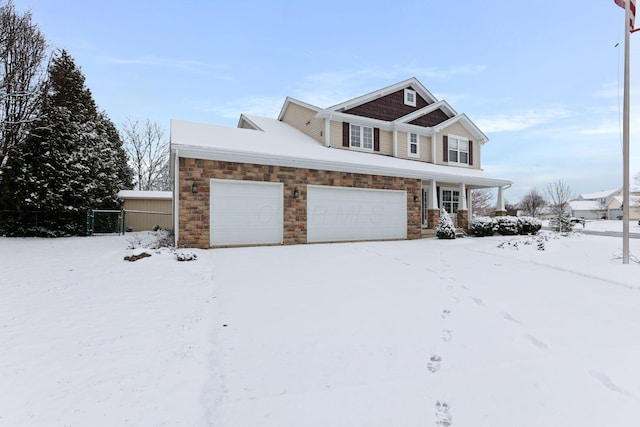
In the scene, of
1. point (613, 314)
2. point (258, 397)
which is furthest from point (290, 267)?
point (613, 314)

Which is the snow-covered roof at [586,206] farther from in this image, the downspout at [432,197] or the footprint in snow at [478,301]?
the footprint in snow at [478,301]

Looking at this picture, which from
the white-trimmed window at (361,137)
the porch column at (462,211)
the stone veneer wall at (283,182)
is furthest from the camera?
the porch column at (462,211)

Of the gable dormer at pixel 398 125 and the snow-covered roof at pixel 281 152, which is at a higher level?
the gable dormer at pixel 398 125

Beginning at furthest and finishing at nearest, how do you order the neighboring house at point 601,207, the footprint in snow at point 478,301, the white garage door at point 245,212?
1. the neighboring house at point 601,207
2. the white garage door at point 245,212
3. the footprint in snow at point 478,301

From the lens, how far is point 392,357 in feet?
10.1

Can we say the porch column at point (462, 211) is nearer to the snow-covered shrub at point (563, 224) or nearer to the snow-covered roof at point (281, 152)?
the snow-covered roof at point (281, 152)

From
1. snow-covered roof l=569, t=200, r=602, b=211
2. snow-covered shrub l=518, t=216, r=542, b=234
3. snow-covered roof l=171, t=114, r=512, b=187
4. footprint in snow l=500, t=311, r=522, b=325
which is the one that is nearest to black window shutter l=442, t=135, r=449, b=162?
snow-covered roof l=171, t=114, r=512, b=187

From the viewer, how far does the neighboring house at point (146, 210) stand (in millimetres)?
17625

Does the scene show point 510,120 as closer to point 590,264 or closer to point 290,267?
point 590,264

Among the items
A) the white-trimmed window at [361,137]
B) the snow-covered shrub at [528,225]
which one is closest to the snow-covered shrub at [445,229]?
the snow-covered shrub at [528,225]

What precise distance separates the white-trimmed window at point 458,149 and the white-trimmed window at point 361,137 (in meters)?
5.17

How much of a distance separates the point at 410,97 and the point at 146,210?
54.3 feet

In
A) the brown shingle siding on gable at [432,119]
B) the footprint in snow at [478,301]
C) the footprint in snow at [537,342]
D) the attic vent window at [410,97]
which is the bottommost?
the footprint in snow at [537,342]

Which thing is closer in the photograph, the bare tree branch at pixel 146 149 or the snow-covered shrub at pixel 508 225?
the snow-covered shrub at pixel 508 225
